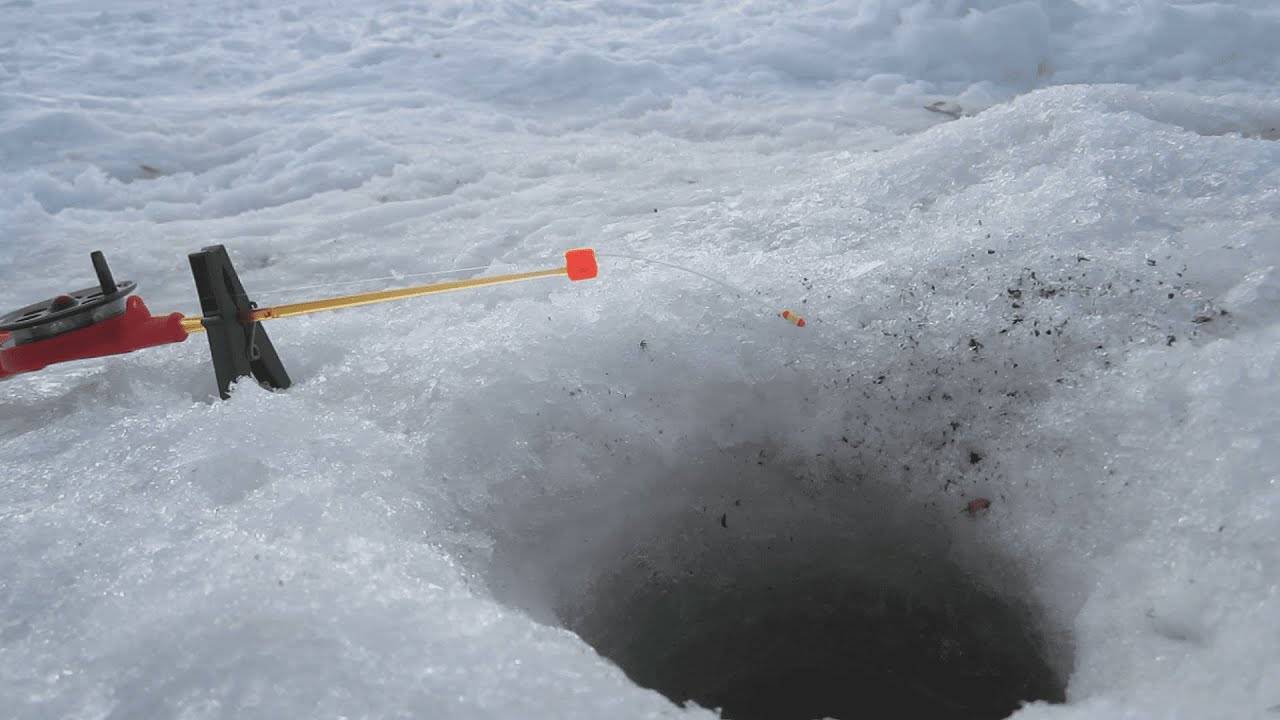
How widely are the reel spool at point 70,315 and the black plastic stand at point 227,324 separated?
268 millimetres

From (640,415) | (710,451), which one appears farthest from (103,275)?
(710,451)

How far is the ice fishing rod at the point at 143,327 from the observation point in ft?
6.22

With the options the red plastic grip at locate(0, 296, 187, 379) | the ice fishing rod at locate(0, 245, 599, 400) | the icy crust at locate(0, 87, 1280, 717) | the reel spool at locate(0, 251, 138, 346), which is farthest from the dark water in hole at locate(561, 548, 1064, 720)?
the reel spool at locate(0, 251, 138, 346)

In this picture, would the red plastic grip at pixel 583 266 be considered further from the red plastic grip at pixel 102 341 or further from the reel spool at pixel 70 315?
the reel spool at pixel 70 315

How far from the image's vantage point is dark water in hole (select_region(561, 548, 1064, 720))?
1.96 meters

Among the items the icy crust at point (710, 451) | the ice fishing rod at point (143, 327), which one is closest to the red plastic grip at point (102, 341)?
the ice fishing rod at point (143, 327)

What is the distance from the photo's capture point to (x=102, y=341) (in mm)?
2018

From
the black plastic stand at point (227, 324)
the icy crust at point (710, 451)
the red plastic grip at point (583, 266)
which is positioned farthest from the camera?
the red plastic grip at point (583, 266)

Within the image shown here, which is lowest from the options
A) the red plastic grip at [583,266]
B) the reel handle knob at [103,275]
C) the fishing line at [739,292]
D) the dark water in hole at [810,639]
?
the dark water in hole at [810,639]

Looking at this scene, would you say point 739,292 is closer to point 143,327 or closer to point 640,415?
point 640,415

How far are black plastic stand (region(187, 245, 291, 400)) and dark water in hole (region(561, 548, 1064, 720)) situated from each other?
961 millimetres

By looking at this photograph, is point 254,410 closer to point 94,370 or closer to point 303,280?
point 94,370

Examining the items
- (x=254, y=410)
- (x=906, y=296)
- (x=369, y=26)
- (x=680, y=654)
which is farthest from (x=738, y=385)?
(x=369, y=26)

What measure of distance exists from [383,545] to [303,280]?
1.84 meters
